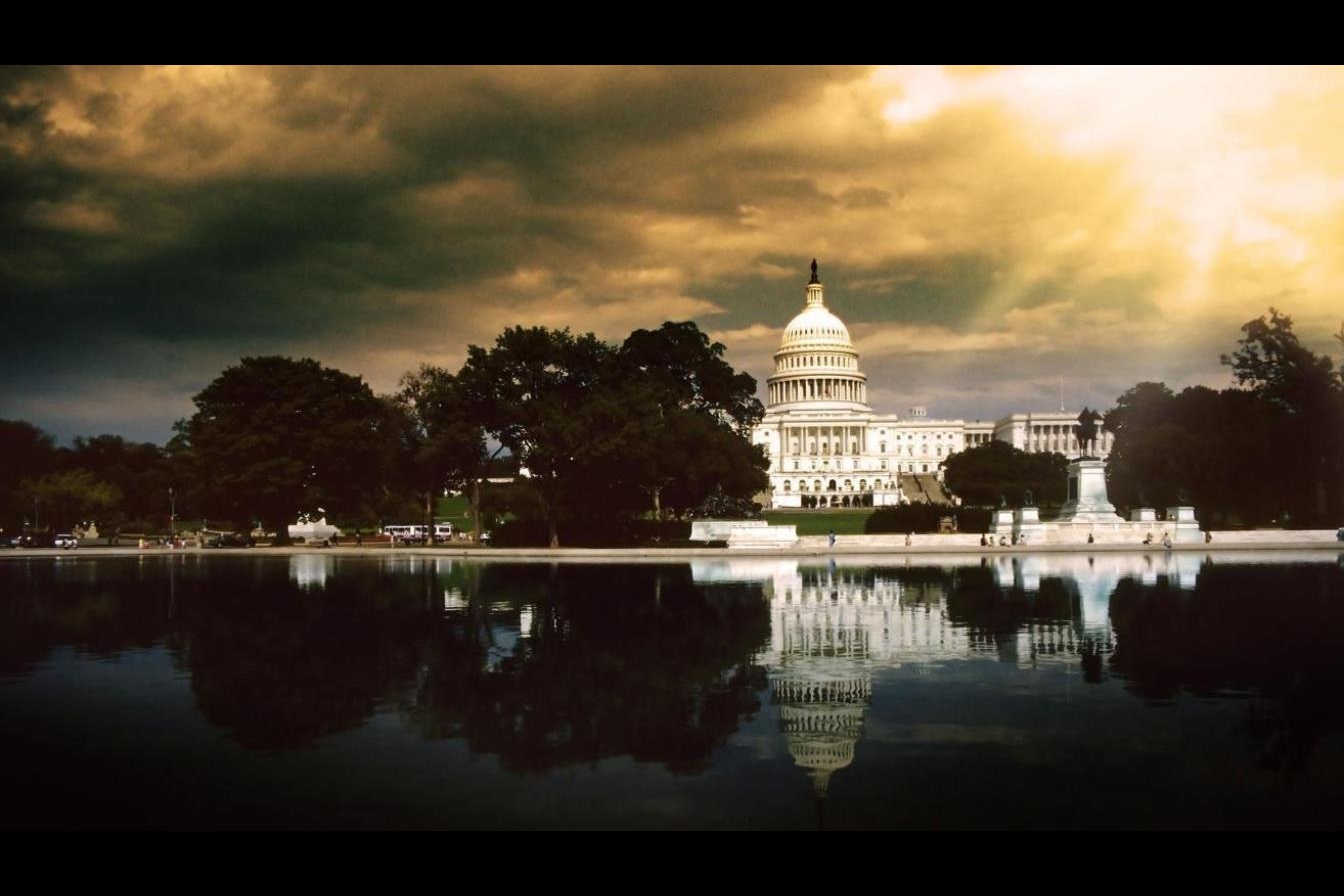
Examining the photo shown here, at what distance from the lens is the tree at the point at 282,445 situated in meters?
66.1

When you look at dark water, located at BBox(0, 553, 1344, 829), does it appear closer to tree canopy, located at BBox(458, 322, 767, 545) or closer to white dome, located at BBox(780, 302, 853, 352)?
tree canopy, located at BBox(458, 322, 767, 545)

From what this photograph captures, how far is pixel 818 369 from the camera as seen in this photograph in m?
167

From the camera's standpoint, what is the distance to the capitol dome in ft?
546

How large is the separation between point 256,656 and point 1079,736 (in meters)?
14.3

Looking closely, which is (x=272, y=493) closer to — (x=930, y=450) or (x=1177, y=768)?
(x=1177, y=768)

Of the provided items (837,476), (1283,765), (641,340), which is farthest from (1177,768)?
(837,476)

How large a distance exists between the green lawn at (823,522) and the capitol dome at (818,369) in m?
71.8

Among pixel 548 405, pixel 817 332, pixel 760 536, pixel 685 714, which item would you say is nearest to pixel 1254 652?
pixel 685 714

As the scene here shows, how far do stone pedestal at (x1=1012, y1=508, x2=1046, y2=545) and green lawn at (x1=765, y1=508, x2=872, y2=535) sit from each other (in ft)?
37.6

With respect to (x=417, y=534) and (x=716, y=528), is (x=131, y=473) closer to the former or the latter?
(x=417, y=534)

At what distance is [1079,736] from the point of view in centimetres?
1205

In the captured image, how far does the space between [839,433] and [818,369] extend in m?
11.3

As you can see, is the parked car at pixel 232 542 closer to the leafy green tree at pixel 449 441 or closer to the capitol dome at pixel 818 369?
the leafy green tree at pixel 449 441

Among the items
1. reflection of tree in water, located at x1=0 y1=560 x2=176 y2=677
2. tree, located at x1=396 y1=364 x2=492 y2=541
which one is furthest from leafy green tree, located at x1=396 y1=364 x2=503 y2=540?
reflection of tree in water, located at x1=0 y1=560 x2=176 y2=677
